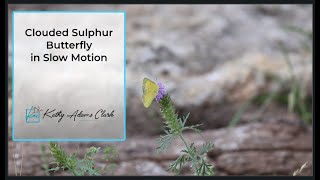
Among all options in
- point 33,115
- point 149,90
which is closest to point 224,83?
point 33,115

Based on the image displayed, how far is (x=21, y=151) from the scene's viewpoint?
85.8 inches

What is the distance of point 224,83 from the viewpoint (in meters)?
2.63

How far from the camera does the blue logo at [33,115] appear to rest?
1885 millimetres

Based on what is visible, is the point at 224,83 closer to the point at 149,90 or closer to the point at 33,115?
the point at 33,115

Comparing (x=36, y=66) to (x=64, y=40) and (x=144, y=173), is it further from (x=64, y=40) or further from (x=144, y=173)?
(x=144, y=173)

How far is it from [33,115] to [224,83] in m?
0.98

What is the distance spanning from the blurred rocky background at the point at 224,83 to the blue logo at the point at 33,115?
196 millimetres

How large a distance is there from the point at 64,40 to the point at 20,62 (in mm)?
150

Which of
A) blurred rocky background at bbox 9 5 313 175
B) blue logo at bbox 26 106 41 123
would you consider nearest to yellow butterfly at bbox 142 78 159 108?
blue logo at bbox 26 106 41 123

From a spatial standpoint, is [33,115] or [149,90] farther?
[33,115]

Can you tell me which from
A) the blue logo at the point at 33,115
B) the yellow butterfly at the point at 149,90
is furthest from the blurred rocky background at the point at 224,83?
the yellow butterfly at the point at 149,90

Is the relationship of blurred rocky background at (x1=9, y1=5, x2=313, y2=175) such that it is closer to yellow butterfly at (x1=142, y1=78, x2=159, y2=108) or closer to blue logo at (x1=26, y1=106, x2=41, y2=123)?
blue logo at (x1=26, y1=106, x2=41, y2=123)

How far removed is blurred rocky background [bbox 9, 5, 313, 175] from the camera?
224cm

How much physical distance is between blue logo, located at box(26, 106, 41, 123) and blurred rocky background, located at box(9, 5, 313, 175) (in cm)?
20
